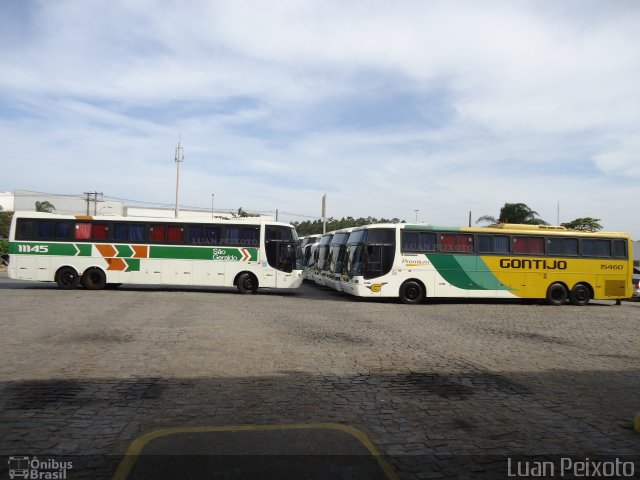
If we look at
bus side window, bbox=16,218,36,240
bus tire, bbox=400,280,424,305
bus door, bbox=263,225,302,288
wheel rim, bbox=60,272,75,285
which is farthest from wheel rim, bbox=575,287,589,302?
bus side window, bbox=16,218,36,240

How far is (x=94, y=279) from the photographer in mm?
21328

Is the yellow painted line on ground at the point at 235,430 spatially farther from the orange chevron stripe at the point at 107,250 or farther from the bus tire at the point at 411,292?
the orange chevron stripe at the point at 107,250

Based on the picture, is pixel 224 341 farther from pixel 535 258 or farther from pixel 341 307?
pixel 535 258

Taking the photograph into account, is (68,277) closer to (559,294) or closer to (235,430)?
(235,430)

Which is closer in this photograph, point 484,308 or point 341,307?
point 341,307

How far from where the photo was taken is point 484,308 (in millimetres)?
18688

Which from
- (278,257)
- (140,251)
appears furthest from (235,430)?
(140,251)

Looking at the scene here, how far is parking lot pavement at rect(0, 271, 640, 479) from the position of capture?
4680 mm

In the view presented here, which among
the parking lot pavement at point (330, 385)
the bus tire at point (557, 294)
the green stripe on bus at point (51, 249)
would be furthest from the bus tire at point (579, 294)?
the green stripe on bus at point (51, 249)

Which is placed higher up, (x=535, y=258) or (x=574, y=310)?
(x=535, y=258)

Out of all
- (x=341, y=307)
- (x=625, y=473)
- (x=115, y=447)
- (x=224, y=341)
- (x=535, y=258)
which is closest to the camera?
(x=625, y=473)

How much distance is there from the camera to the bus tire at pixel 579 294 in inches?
804

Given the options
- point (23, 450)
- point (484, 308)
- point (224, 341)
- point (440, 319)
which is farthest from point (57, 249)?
point (23, 450)

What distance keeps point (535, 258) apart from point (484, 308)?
3.41m
